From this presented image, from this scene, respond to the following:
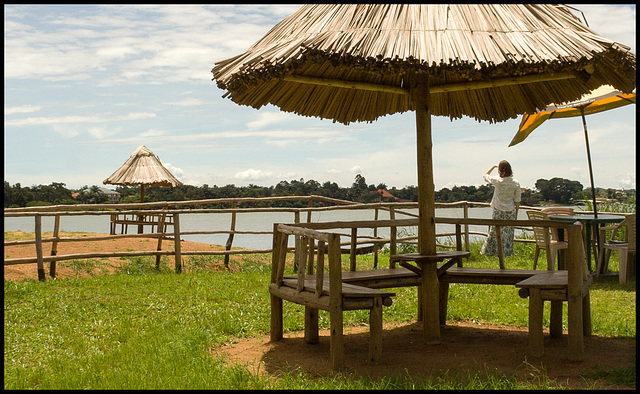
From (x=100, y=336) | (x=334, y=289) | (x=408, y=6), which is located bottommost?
(x=100, y=336)

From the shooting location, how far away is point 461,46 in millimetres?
4617

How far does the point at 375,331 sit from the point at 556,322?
6.41 feet

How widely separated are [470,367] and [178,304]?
390 cm

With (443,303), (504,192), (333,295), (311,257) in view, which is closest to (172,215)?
(504,192)

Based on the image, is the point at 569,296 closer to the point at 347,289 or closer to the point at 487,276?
the point at 487,276

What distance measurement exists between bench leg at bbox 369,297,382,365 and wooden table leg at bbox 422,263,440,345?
0.75 metres

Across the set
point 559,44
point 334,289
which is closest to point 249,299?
point 334,289

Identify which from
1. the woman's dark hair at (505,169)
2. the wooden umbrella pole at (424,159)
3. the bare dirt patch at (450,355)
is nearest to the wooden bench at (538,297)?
the bare dirt patch at (450,355)

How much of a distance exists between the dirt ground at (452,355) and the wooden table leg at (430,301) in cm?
13

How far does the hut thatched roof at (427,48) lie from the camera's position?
4.55 meters

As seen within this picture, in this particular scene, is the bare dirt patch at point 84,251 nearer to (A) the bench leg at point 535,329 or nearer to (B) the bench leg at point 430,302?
(B) the bench leg at point 430,302

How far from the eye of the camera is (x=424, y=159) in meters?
5.42

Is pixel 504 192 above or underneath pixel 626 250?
above

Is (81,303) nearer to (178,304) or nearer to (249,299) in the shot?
(178,304)
